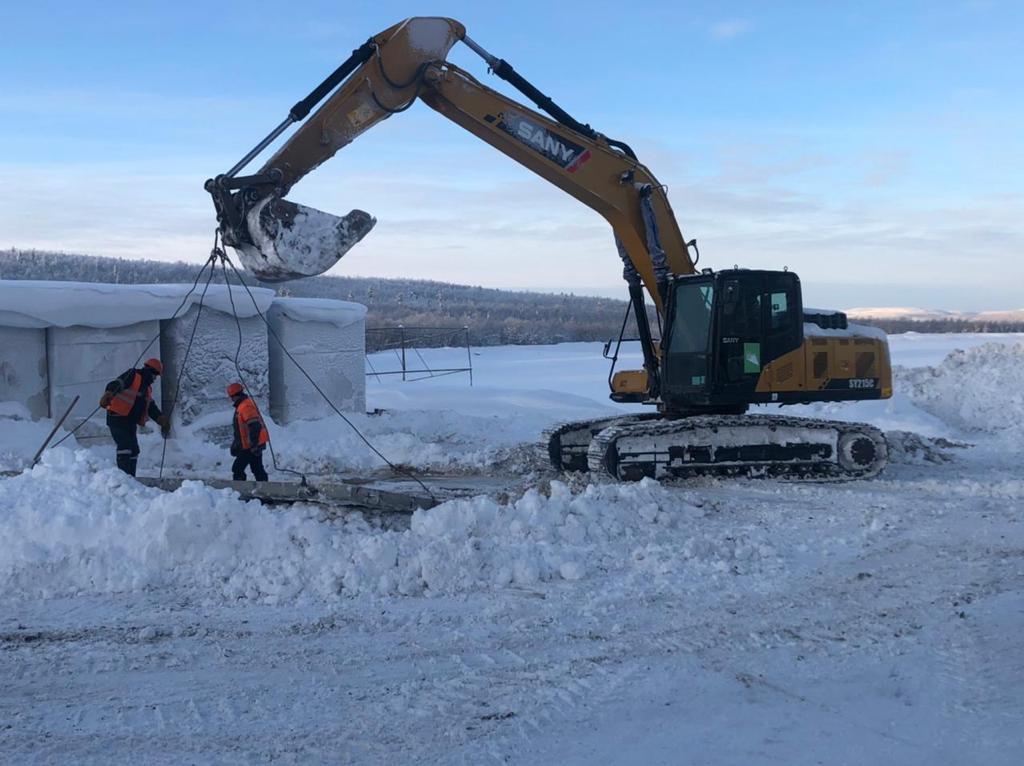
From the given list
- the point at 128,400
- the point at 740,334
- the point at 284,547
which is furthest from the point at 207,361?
the point at 284,547

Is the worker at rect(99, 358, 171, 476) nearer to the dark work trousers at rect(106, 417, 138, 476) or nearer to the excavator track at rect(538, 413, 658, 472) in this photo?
the dark work trousers at rect(106, 417, 138, 476)

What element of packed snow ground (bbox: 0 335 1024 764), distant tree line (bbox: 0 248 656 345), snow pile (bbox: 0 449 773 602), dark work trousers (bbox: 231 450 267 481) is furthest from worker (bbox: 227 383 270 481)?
distant tree line (bbox: 0 248 656 345)

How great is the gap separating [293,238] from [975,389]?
1483 centimetres

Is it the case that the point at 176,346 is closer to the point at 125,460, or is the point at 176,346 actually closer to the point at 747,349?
the point at 125,460

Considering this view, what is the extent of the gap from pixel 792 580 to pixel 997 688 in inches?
84.5

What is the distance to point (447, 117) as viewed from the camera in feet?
35.5

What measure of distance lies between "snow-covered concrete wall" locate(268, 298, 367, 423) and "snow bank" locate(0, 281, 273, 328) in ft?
3.71

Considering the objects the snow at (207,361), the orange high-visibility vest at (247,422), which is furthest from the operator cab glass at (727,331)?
the snow at (207,361)

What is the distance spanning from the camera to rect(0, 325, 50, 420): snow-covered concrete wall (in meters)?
13.2

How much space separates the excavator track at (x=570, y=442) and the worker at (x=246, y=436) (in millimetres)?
3372

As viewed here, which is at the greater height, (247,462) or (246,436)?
(246,436)

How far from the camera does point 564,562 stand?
24.3 ft

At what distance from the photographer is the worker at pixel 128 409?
35.5 feet

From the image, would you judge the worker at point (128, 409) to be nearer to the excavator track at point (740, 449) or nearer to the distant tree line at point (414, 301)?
the excavator track at point (740, 449)
